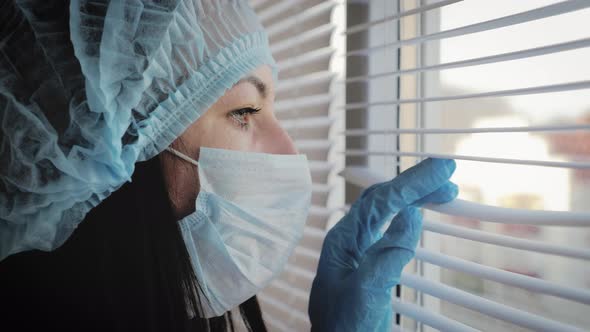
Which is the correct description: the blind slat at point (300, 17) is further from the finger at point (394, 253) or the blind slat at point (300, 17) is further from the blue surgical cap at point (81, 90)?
the finger at point (394, 253)

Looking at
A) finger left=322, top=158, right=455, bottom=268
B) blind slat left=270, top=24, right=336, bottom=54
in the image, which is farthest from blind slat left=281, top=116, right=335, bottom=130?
finger left=322, top=158, right=455, bottom=268

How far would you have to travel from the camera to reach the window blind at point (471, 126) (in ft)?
2.54

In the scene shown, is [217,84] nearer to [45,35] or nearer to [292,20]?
[45,35]

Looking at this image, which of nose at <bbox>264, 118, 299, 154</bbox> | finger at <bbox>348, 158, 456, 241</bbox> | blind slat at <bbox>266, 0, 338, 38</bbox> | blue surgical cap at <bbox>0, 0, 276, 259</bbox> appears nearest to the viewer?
blue surgical cap at <bbox>0, 0, 276, 259</bbox>

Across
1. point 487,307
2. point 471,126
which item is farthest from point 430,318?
point 471,126

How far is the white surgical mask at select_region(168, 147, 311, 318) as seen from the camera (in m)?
1.02

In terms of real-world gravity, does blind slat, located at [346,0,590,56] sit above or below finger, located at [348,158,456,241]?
above

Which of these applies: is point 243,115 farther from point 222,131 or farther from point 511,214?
point 511,214

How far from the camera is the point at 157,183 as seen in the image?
98cm

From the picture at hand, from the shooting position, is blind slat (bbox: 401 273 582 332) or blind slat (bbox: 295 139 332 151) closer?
blind slat (bbox: 401 273 582 332)

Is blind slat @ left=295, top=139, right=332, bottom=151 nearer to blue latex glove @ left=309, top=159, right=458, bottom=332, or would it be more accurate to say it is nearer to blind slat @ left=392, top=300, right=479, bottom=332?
blue latex glove @ left=309, top=159, right=458, bottom=332

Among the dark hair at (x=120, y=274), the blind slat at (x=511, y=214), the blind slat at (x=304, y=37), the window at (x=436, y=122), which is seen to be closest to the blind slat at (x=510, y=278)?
the window at (x=436, y=122)

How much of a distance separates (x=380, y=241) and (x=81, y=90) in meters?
0.71

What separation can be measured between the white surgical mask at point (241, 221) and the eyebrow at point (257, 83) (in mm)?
149
